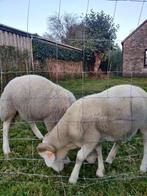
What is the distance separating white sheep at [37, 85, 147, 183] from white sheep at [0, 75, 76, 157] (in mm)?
616

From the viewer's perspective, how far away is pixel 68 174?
13.9ft

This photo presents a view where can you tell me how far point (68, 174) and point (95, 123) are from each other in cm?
79

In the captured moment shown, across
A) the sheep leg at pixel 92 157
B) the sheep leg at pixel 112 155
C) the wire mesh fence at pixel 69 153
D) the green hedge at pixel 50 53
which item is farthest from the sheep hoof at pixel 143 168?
the green hedge at pixel 50 53

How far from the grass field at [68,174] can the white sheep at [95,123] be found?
0.16m

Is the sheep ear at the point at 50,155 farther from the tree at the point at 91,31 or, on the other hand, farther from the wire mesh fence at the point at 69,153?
the tree at the point at 91,31

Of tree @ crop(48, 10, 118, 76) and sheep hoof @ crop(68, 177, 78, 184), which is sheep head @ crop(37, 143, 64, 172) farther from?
tree @ crop(48, 10, 118, 76)

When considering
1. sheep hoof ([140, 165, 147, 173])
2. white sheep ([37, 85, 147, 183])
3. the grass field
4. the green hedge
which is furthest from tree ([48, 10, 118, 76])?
sheep hoof ([140, 165, 147, 173])

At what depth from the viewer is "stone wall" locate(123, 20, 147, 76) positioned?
5.66 metres

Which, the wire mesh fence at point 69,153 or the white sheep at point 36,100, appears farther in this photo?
the white sheep at point 36,100

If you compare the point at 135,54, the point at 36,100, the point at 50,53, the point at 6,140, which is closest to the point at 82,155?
the point at 36,100

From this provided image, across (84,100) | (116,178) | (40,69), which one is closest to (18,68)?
(40,69)

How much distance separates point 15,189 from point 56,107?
1.34 metres

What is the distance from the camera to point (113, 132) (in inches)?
160

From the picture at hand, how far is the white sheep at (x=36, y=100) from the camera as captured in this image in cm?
473
